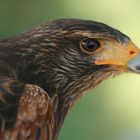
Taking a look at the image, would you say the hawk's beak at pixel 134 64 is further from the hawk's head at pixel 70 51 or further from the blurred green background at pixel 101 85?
the blurred green background at pixel 101 85

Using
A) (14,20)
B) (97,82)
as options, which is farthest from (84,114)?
(97,82)

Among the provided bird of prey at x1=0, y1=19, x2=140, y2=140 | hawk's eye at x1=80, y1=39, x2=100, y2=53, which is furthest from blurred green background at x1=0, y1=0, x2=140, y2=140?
hawk's eye at x1=80, y1=39, x2=100, y2=53

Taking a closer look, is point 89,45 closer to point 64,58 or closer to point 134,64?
point 64,58

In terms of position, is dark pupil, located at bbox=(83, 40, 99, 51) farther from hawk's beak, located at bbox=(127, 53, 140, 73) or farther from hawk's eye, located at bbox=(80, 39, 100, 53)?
hawk's beak, located at bbox=(127, 53, 140, 73)

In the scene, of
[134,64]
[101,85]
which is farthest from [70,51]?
[101,85]

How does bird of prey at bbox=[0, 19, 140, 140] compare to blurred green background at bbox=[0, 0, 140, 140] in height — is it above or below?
above

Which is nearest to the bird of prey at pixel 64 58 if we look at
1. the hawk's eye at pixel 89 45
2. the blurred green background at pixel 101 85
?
the hawk's eye at pixel 89 45
